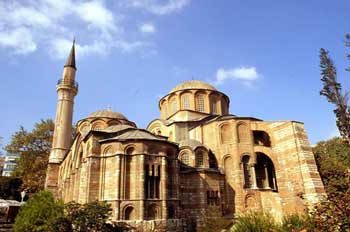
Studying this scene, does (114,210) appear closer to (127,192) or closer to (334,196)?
(127,192)

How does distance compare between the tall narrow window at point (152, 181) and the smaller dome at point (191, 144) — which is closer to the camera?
the tall narrow window at point (152, 181)

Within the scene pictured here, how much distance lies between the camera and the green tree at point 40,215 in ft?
40.8

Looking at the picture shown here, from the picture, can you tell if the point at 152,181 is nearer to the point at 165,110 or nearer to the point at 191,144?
the point at 191,144

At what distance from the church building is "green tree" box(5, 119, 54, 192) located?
279 cm

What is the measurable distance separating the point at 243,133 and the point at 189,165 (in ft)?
16.3

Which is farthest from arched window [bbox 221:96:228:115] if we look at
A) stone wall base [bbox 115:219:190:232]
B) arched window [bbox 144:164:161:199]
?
stone wall base [bbox 115:219:190:232]

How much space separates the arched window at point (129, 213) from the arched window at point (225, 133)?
943cm

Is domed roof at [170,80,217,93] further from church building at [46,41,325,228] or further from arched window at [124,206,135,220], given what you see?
arched window at [124,206,135,220]

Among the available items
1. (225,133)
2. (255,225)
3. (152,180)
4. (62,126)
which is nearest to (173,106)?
(225,133)

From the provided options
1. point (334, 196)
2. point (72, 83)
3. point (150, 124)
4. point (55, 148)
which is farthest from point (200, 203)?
Result: point (72, 83)

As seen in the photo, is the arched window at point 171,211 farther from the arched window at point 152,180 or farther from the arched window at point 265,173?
the arched window at point 265,173

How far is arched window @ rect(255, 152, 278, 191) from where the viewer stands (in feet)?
71.8

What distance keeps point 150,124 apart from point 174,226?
12423mm

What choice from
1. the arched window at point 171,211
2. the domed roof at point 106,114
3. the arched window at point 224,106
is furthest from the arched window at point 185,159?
the domed roof at point 106,114
